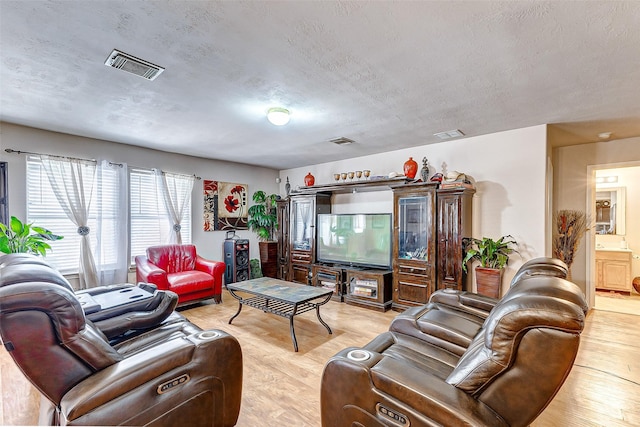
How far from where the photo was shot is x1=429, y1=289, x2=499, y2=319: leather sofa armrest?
236cm

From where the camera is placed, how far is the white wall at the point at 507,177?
3.47m

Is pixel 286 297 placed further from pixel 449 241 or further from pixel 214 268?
pixel 449 241

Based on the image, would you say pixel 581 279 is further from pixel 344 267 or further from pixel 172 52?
pixel 172 52

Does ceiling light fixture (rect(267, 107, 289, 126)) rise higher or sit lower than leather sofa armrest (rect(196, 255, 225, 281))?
higher

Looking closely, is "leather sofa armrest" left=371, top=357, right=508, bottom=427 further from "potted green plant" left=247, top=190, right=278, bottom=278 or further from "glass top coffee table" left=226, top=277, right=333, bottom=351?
"potted green plant" left=247, top=190, right=278, bottom=278

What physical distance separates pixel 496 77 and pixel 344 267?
10.7 feet

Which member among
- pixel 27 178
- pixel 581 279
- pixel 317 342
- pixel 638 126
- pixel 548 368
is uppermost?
pixel 638 126

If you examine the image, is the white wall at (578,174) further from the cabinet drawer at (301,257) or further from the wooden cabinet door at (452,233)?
the cabinet drawer at (301,257)

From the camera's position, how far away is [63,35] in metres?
1.79

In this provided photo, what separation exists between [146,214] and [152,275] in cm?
134

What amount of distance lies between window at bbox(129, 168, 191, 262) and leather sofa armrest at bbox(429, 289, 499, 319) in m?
4.23

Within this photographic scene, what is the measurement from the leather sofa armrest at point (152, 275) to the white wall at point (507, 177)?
3.95 metres

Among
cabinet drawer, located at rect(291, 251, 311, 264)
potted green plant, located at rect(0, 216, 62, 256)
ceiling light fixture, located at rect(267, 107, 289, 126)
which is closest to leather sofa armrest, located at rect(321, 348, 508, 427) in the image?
ceiling light fixture, located at rect(267, 107, 289, 126)

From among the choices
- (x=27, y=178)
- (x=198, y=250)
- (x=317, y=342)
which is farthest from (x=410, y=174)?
(x=27, y=178)
